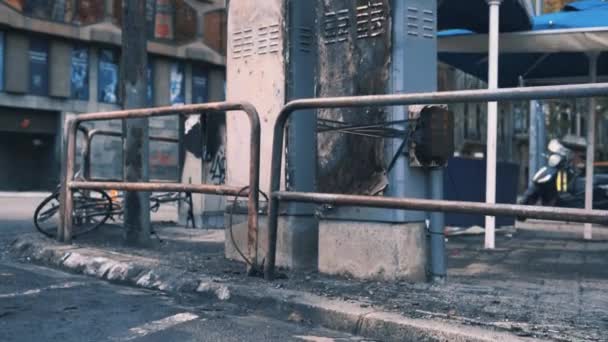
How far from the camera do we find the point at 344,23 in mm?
5688

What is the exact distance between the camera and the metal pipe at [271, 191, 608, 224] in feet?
12.1

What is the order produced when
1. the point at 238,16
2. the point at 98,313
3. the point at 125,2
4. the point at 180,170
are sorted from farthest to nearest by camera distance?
the point at 180,170, the point at 125,2, the point at 238,16, the point at 98,313

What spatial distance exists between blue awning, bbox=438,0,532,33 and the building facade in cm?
1716

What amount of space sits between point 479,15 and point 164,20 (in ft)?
77.7

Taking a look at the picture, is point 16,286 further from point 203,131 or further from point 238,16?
point 203,131

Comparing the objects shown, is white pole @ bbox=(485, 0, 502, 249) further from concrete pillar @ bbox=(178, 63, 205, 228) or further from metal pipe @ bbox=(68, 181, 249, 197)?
concrete pillar @ bbox=(178, 63, 205, 228)

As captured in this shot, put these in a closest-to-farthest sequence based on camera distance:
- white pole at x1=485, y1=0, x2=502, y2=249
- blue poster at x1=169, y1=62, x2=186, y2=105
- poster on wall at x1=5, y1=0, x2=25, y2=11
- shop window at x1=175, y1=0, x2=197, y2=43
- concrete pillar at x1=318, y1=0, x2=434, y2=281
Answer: concrete pillar at x1=318, y1=0, x2=434, y2=281 → white pole at x1=485, y1=0, x2=502, y2=249 → poster on wall at x1=5, y1=0, x2=25, y2=11 → shop window at x1=175, y1=0, x2=197, y2=43 → blue poster at x1=169, y1=62, x2=186, y2=105

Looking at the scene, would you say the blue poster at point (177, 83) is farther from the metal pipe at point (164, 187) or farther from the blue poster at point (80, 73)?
the metal pipe at point (164, 187)

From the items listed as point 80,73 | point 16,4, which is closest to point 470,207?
point 16,4

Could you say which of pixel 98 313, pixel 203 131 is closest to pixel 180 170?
pixel 203 131

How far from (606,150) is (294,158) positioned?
53307mm

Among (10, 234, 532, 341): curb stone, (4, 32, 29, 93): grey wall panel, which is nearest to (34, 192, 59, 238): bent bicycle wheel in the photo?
(10, 234, 532, 341): curb stone

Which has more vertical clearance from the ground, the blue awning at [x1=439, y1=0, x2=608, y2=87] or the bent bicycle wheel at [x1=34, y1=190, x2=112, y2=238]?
the blue awning at [x1=439, y1=0, x2=608, y2=87]

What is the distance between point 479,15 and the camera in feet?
28.3
